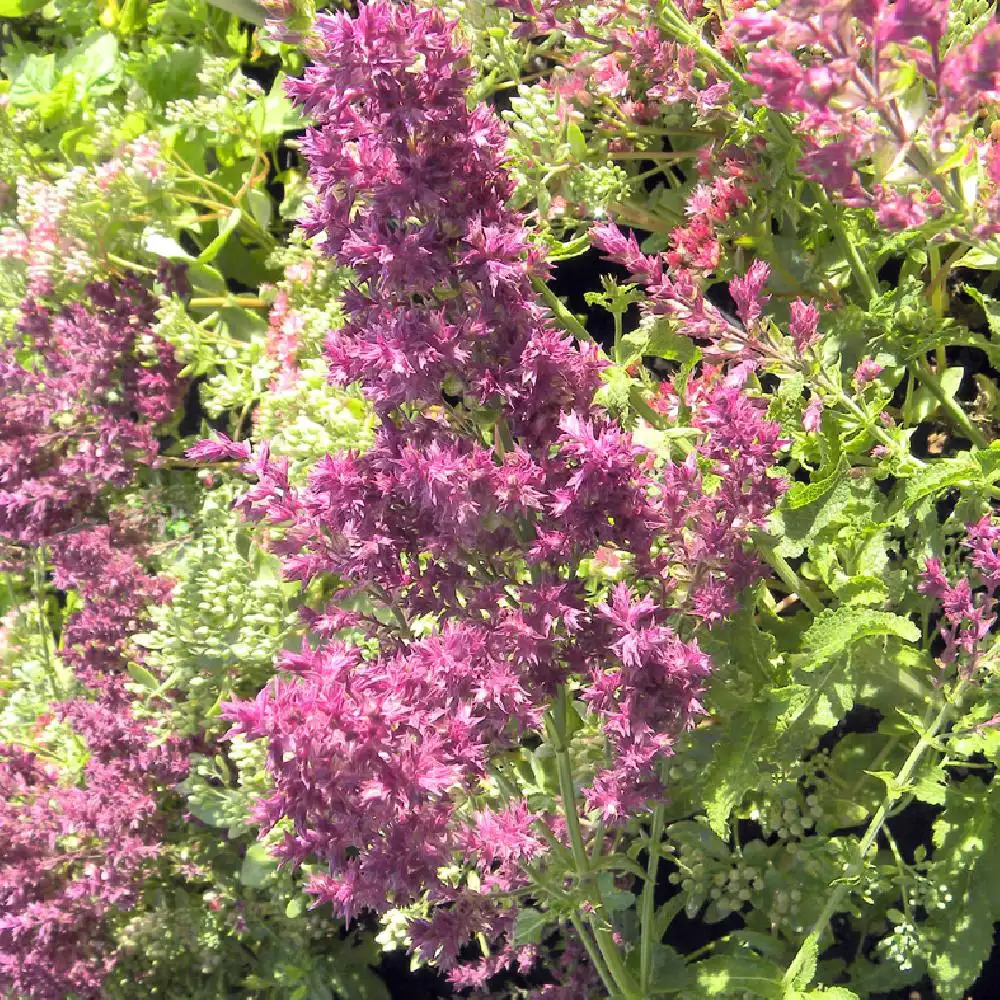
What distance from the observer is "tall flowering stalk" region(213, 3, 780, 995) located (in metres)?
0.80

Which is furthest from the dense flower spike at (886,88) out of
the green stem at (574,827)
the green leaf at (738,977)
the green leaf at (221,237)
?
the green leaf at (221,237)

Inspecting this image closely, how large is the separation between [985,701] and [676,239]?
63 cm

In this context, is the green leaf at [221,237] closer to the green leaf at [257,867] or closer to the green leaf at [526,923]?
the green leaf at [257,867]

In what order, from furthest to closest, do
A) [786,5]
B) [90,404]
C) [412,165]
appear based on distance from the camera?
1. [90,404]
2. [412,165]
3. [786,5]

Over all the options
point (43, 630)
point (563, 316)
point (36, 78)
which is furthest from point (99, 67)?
point (563, 316)

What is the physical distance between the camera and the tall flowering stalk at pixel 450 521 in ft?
2.64

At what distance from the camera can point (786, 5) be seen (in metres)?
0.59

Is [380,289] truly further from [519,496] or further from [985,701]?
[985,701]

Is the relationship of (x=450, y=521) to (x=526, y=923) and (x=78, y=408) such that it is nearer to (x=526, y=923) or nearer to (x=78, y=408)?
(x=526, y=923)

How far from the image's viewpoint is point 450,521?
0.86 meters

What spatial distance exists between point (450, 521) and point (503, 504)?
46mm

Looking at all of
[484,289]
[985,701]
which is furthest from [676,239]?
[985,701]

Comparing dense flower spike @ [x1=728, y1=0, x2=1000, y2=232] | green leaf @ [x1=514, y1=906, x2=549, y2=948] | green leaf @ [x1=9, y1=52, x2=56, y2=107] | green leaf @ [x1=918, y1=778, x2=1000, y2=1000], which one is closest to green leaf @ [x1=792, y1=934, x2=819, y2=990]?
green leaf @ [x1=918, y1=778, x2=1000, y2=1000]

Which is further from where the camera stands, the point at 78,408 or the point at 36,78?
the point at 36,78
